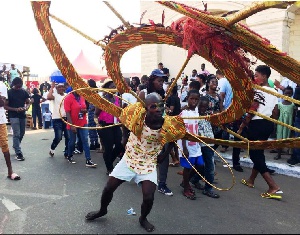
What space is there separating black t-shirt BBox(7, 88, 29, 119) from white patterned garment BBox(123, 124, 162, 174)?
4036 mm

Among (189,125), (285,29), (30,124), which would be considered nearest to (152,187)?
(189,125)

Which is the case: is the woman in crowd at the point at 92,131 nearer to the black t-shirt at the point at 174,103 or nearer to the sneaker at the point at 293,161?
the black t-shirt at the point at 174,103

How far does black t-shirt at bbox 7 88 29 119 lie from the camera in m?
6.23

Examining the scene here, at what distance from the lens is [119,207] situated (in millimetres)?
3881

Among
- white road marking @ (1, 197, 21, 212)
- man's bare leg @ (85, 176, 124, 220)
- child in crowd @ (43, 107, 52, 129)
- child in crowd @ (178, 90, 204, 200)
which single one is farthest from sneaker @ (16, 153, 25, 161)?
child in crowd @ (43, 107, 52, 129)

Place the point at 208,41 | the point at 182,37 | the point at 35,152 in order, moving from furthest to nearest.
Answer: the point at 35,152
the point at 182,37
the point at 208,41

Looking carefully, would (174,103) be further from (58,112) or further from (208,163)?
(58,112)

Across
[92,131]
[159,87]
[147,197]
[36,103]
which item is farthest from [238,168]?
[36,103]

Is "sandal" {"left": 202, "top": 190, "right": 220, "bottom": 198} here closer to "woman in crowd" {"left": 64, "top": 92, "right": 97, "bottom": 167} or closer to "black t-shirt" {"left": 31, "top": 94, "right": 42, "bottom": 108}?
"woman in crowd" {"left": 64, "top": 92, "right": 97, "bottom": 167}

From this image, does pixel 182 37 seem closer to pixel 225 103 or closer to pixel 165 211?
pixel 165 211

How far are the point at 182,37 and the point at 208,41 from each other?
0.96 ft

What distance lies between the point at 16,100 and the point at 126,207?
3734 millimetres

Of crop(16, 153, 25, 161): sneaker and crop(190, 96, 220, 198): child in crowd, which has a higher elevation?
crop(190, 96, 220, 198): child in crowd

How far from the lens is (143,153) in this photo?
123 inches
